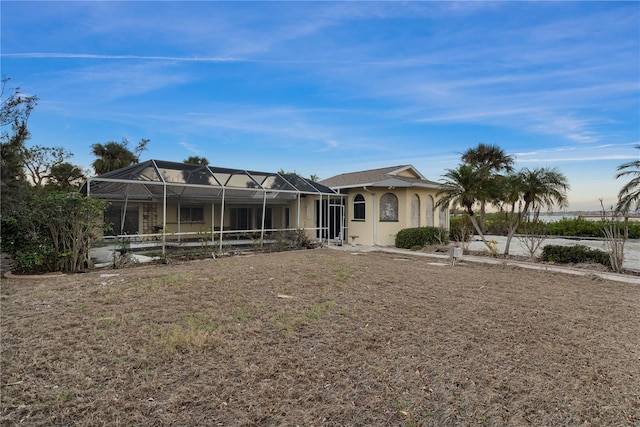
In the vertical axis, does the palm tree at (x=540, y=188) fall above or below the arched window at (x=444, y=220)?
above

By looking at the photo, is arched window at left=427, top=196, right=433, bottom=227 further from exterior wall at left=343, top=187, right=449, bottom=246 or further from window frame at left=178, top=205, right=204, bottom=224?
window frame at left=178, top=205, right=204, bottom=224

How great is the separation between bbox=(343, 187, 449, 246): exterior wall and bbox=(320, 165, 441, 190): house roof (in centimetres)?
44

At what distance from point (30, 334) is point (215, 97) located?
11.1 meters

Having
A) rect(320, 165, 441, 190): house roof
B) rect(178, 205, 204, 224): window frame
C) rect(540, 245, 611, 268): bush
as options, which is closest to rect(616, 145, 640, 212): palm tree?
rect(540, 245, 611, 268): bush

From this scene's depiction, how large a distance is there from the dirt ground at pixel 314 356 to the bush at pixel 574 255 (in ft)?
13.8

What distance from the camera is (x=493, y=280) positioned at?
27.1 ft

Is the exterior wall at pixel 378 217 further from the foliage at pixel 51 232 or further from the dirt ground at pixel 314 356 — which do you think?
the foliage at pixel 51 232

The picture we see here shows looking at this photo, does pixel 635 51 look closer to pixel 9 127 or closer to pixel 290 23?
pixel 290 23

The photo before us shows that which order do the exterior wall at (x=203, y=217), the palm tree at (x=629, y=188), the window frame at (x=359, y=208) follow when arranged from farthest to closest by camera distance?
1. the exterior wall at (x=203, y=217)
2. the window frame at (x=359, y=208)
3. the palm tree at (x=629, y=188)

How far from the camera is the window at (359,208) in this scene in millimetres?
17156

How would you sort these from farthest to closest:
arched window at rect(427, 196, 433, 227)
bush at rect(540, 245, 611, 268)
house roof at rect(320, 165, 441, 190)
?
arched window at rect(427, 196, 433, 227), house roof at rect(320, 165, 441, 190), bush at rect(540, 245, 611, 268)

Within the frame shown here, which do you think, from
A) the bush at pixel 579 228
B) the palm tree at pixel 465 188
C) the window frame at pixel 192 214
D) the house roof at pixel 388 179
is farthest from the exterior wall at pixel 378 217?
the bush at pixel 579 228

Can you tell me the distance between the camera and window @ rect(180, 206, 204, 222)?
18.2 m

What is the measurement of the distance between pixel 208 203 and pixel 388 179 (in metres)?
9.55
